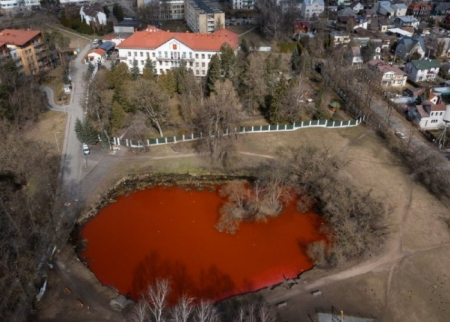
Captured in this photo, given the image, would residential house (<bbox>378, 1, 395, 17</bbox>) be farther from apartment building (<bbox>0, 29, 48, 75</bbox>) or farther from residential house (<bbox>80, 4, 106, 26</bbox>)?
apartment building (<bbox>0, 29, 48, 75</bbox>)

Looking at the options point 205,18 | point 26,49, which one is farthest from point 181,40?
point 26,49

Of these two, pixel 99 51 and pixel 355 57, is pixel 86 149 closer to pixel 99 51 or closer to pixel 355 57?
pixel 99 51

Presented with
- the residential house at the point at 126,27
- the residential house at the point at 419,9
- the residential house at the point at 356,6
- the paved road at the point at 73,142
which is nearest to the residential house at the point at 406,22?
the residential house at the point at 419,9

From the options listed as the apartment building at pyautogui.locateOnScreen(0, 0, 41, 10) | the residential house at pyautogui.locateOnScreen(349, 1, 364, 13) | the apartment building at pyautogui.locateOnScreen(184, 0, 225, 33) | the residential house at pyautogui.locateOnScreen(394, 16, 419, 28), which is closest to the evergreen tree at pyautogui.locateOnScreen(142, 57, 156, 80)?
the apartment building at pyautogui.locateOnScreen(184, 0, 225, 33)

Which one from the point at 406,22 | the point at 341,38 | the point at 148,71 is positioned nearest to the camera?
the point at 148,71

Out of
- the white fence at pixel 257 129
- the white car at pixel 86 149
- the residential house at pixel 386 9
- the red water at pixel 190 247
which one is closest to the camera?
the red water at pixel 190 247

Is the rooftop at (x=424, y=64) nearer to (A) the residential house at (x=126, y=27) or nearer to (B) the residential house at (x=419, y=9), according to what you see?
(B) the residential house at (x=419, y=9)

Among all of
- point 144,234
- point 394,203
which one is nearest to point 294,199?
point 394,203
